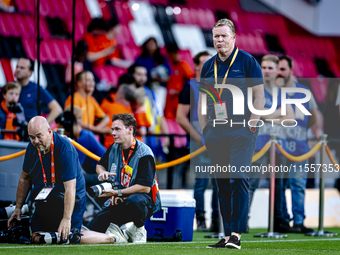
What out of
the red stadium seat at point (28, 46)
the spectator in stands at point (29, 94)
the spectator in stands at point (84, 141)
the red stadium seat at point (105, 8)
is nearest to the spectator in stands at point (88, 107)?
the spectator in stands at point (29, 94)

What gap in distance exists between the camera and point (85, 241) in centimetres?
521

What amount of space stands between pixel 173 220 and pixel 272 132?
1781 mm

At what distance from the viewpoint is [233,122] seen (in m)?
4.89

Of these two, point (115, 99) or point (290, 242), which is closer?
point (290, 242)

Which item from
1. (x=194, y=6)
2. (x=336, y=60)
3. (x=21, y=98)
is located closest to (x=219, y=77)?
(x=21, y=98)

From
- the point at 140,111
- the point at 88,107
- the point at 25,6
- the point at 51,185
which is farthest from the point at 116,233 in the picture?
the point at 25,6

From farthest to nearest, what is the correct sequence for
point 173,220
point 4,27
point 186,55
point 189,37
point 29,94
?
point 189,37 → point 186,55 → point 4,27 → point 29,94 → point 173,220

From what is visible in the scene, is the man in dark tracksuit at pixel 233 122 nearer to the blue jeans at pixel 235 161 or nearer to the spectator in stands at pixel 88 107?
the blue jeans at pixel 235 161

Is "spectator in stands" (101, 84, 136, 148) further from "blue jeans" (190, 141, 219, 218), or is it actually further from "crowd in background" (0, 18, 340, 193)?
"blue jeans" (190, 141, 219, 218)

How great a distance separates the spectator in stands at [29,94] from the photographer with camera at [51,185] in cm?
212

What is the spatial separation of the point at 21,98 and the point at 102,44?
3379 mm

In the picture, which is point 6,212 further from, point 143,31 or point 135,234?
point 143,31

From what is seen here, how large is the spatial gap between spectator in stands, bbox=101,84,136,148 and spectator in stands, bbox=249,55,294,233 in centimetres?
176

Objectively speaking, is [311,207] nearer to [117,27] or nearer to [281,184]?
[281,184]
